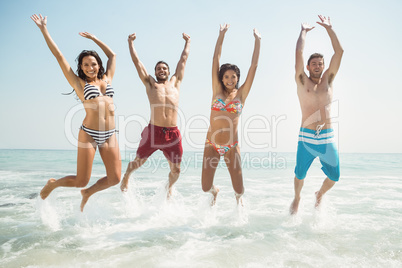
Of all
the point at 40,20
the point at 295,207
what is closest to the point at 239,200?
the point at 295,207

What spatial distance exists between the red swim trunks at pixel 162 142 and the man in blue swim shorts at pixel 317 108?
2333mm

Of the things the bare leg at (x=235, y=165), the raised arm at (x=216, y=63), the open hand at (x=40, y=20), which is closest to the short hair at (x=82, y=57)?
the open hand at (x=40, y=20)

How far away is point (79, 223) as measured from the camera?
199 inches

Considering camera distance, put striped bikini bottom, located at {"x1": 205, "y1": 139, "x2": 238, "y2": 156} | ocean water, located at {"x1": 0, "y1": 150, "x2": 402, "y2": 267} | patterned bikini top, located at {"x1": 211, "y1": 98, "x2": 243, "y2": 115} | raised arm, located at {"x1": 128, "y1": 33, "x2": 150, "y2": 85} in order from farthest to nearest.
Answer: raised arm, located at {"x1": 128, "y1": 33, "x2": 150, "y2": 85}
striped bikini bottom, located at {"x1": 205, "y1": 139, "x2": 238, "y2": 156}
patterned bikini top, located at {"x1": 211, "y1": 98, "x2": 243, "y2": 115}
ocean water, located at {"x1": 0, "y1": 150, "x2": 402, "y2": 267}

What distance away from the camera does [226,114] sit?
485cm

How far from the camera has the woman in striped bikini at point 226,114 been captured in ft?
16.0

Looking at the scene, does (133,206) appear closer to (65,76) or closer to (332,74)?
(65,76)

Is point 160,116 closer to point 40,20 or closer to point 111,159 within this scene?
point 111,159

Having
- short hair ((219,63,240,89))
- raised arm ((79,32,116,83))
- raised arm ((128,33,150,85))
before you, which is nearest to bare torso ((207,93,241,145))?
short hair ((219,63,240,89))

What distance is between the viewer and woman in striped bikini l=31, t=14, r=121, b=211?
4.36 metres

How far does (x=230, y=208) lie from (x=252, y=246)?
2.36 metres

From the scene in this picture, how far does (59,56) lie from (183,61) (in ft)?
8.05

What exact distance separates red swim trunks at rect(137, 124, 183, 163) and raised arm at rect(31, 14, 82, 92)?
1.63m

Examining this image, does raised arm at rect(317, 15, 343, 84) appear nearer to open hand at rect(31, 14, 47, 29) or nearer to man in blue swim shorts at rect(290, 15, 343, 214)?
man in blue swim shorts at rect(290, 15, 343, 214)
